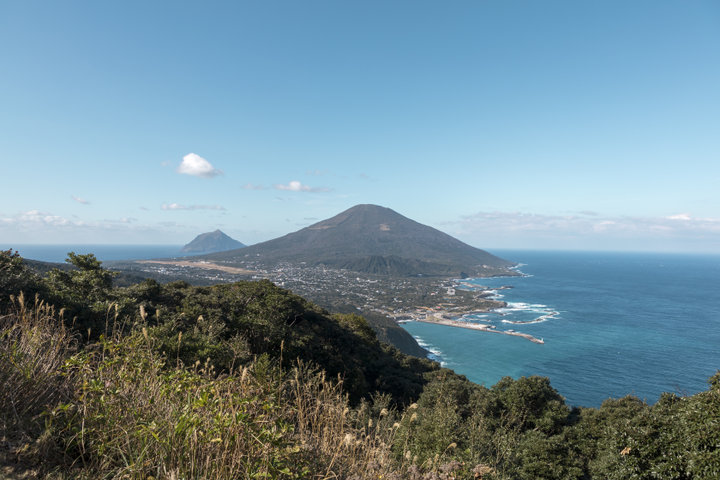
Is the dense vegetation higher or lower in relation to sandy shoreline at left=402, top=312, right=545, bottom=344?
higher

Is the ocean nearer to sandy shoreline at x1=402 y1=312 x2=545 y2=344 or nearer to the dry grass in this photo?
sandy shoreline at x1=402 y1=312 x2=545 y2=344

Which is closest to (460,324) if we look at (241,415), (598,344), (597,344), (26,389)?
(597,344)

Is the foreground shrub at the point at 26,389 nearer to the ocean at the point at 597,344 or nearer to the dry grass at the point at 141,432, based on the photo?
the dry grass at the point at 141,432

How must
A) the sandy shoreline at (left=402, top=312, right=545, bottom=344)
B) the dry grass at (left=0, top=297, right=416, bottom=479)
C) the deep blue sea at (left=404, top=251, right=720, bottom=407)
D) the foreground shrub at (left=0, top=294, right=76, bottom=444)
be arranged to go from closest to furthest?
the dry grass at (left=0, top=297, right=416, bottom=479) → the foreground shrub at (left=0, top=294, right=76, bottom=444) → the deep blue sea at (left=404, top=251, right=720, bottom=407) → the sandy shoreline at (left=402, top=312, right=545, bottom=344)

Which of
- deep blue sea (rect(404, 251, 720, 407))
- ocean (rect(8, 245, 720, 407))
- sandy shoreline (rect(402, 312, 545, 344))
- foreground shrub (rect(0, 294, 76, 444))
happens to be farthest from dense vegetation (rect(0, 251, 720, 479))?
sandy shoreline (rect(402, 312, 545, 344))

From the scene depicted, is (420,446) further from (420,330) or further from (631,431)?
(420,330)

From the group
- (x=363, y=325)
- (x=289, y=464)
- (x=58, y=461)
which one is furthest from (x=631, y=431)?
(x=363, y=325)

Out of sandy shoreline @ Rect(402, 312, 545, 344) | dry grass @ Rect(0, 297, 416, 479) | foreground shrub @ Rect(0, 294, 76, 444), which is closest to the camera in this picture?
dry grass @ Rect(0, 297, 416, 479)
